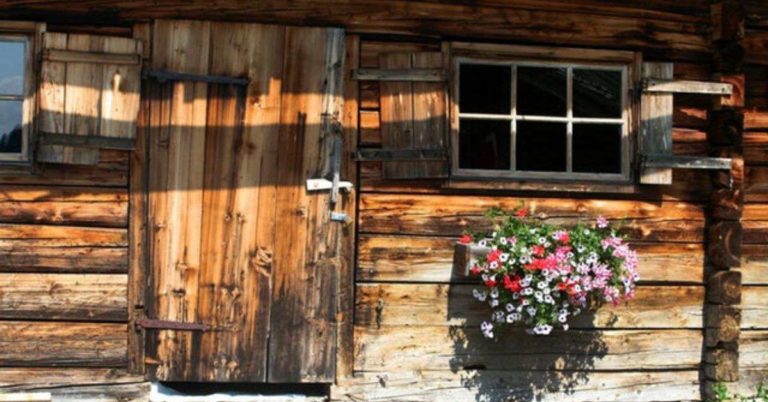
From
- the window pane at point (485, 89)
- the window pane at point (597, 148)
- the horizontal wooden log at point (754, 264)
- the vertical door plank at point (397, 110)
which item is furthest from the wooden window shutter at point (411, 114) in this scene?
the horizontal wooden log at point (754, 264)

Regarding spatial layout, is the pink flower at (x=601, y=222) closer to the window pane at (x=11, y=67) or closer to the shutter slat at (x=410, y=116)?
the shutter slat at (x=410, y=116)

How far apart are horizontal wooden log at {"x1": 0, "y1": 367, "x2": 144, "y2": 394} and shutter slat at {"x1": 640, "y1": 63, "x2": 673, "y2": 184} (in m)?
3.11

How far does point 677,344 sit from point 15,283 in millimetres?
3740

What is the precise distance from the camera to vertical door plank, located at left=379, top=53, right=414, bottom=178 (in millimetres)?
4902

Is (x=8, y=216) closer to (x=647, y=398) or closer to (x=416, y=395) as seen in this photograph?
(x=416, y=395)

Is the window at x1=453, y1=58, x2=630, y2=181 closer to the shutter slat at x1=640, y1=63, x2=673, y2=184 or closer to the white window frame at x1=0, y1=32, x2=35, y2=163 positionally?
the shutter slat at x1=640, y1=63, x2=673, y2=184

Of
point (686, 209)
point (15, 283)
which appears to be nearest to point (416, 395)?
point (686, 209)

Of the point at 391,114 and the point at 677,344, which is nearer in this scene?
the point at 391,114

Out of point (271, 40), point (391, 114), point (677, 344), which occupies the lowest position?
point (677, 344)

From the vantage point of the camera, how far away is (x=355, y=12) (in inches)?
194

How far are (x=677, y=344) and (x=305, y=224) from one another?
2.31m

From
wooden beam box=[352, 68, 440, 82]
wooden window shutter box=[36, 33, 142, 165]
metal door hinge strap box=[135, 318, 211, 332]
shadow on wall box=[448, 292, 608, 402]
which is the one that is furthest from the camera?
shadow on wall box=[448, 292, 608, 402]

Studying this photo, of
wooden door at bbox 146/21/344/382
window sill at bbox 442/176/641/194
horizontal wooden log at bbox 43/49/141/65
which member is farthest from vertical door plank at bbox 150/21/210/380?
window sill at bbox 442/176/641/194

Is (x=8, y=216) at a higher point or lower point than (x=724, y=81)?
lower
